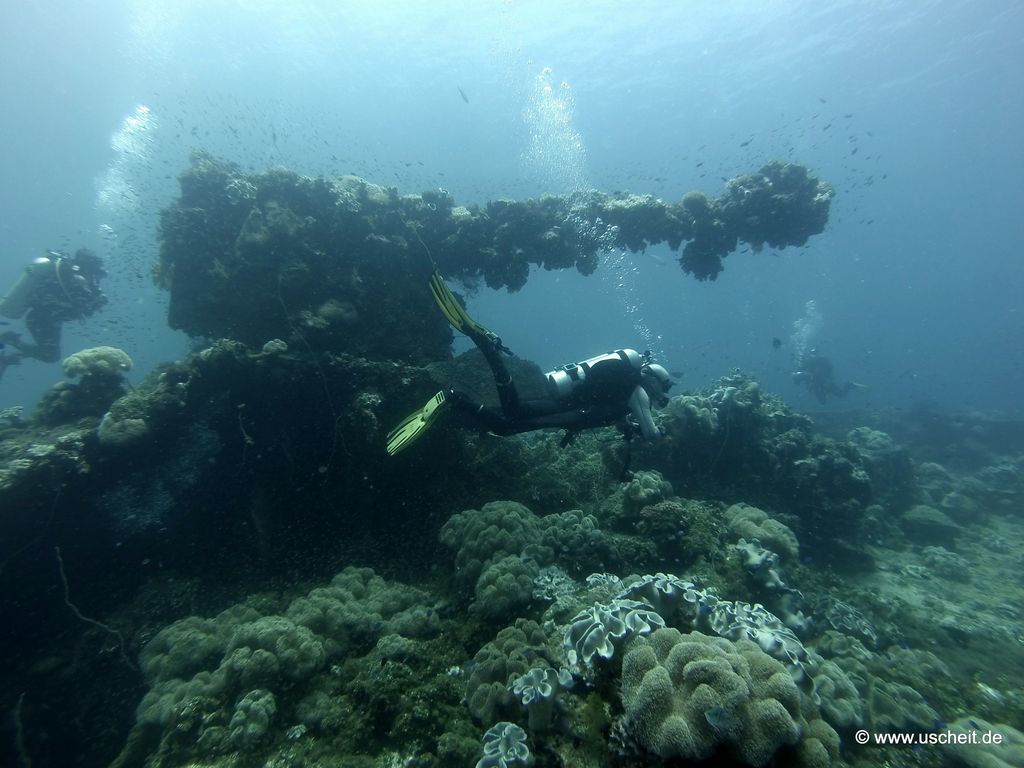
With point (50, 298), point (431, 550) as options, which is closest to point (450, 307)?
point (431, 550)

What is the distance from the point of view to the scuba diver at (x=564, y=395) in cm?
744

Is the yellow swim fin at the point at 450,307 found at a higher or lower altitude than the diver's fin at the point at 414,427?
higher

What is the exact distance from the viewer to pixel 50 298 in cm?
1514

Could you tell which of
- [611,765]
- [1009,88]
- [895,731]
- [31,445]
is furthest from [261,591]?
[1009,88]

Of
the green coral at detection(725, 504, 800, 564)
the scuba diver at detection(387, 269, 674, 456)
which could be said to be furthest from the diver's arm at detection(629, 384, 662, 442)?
the green coral at detection(725, 504, 800, 564)

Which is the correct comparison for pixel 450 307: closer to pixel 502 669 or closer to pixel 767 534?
pixel 502 669

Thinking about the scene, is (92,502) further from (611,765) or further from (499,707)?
(611,765)

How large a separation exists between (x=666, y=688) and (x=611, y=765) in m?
0.78

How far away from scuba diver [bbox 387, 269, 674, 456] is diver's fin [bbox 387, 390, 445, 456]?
0.06 ft

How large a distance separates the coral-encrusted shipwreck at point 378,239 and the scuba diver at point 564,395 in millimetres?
4425

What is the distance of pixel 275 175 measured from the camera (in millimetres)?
12352

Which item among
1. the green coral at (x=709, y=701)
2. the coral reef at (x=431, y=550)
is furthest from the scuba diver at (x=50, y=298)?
the green coral at (x=709, y=701)

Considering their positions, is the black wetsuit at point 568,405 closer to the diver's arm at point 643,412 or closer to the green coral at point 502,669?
the diver's arm at point 643,412

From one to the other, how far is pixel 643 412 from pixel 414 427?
388cm
